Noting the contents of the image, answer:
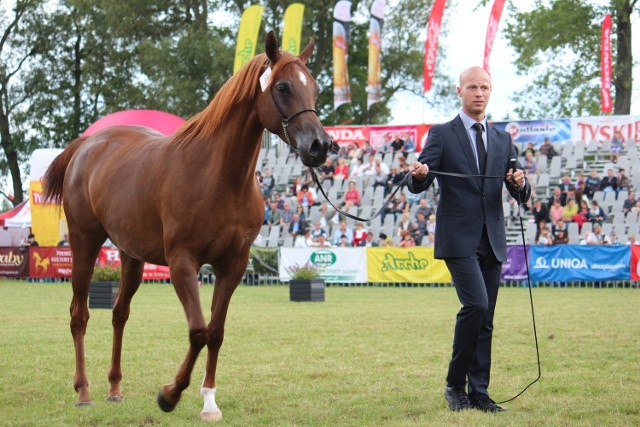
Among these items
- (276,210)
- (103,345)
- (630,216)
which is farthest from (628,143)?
(103,345)

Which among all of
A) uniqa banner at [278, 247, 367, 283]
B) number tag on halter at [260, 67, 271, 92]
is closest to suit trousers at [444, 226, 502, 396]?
number tag on halter at [260, 67, 271, 92]

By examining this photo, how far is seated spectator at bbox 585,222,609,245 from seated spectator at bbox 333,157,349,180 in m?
9.41

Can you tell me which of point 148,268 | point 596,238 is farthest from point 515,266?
point 148,268

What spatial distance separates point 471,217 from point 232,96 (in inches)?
74.6

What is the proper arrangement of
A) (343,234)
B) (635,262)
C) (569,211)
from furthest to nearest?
1. (343,234)
2. (569,211)
3. (635,262)

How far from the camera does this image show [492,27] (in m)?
29.7

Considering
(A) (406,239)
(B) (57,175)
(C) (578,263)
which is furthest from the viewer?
(A) (406,239)

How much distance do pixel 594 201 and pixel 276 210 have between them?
971 cm

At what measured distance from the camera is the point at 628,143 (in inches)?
1065

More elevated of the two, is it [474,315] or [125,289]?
[125,289]

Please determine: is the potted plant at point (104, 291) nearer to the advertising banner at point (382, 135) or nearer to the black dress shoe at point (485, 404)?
the black dress shoe at point (485, 404)

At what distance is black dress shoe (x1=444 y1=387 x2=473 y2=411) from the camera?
19.2 feet

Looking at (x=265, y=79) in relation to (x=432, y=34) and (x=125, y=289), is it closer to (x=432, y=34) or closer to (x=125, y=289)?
(x=125, y=289)

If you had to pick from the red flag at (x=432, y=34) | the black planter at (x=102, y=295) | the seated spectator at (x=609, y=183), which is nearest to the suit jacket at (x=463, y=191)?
the black planter at (x=102, y=295)
